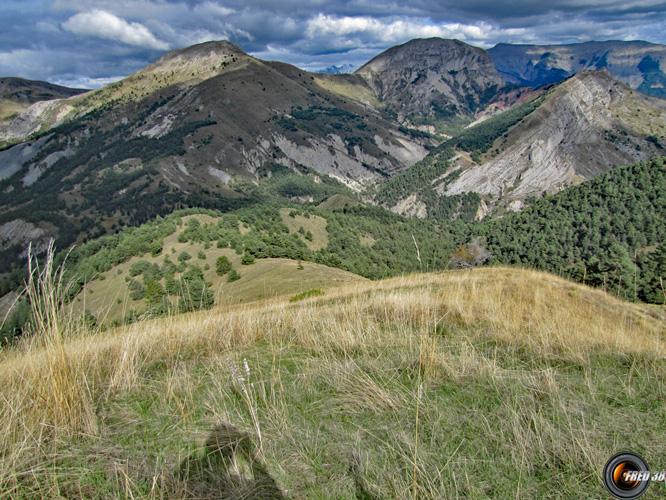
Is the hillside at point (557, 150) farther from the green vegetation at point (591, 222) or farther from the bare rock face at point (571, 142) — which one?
the green vegetation at point (591, 222)

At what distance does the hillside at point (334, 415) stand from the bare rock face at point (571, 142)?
601 feet

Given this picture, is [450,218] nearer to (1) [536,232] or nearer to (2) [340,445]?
(1) [536,232]

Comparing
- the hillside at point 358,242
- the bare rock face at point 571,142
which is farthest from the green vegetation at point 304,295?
the bare rock face at point 571,142

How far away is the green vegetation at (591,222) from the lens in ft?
323

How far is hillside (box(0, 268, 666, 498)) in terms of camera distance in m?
Answer: 2.53

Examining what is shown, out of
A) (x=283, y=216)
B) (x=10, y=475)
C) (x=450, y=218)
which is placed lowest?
(x=450, y=218)

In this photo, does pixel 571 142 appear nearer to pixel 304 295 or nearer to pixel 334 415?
pixel 304 295

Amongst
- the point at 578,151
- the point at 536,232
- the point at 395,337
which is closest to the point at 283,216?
the point at 536,232

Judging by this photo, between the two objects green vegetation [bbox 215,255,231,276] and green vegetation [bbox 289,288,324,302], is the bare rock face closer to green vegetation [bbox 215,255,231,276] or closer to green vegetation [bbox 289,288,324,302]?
green vegetation [bbox 215,255,231,276]

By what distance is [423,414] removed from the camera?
3.25 m

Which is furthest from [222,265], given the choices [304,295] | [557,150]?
[557,150]

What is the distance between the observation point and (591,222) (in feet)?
358

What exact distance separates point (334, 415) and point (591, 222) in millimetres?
128157

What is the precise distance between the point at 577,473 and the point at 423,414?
1.10m
